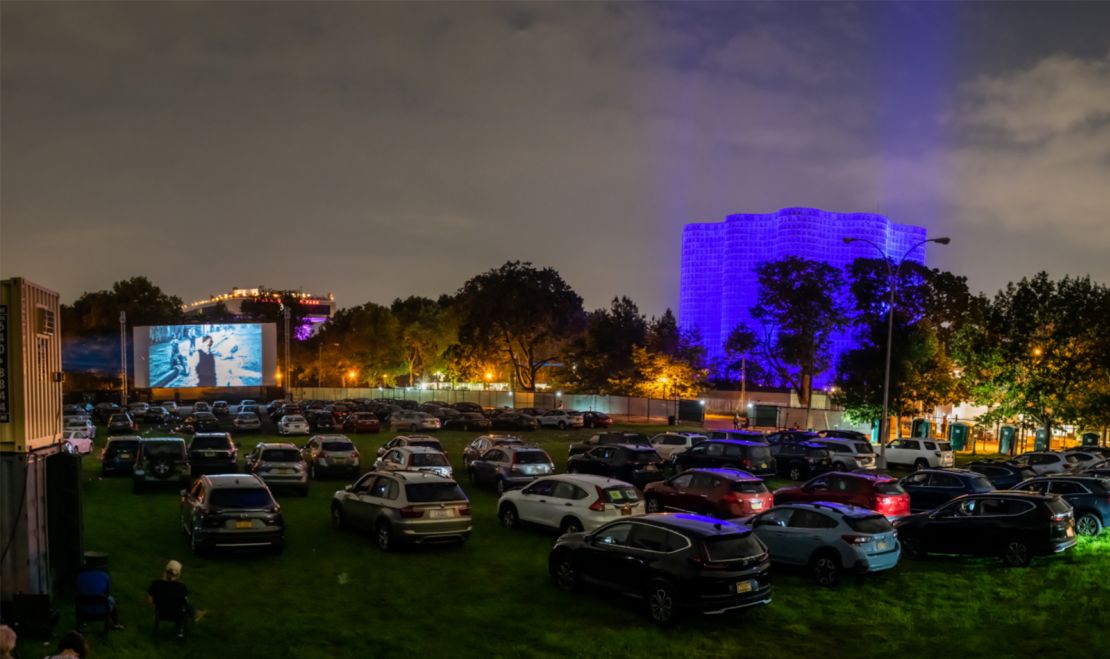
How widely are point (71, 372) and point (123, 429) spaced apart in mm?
68129

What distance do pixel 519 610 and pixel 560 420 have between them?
4519cm

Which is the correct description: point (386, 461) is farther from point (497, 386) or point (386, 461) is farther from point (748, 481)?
point (497, 386)

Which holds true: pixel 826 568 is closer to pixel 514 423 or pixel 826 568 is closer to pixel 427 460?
pixel 427 460

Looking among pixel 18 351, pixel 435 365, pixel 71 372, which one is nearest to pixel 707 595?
pixel 18 351

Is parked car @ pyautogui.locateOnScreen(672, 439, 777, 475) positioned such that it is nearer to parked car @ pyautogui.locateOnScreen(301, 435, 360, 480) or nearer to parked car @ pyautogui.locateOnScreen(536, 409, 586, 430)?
parked car @ pyautogui.locateOnScreen(301, 435, 360, 480)

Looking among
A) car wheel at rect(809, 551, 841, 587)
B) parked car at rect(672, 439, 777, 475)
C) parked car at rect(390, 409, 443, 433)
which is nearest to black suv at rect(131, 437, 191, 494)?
parked car at rect(672, 439, 777, 475)

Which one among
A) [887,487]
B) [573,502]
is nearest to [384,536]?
[573,502]

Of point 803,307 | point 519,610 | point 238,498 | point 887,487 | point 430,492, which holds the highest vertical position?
point 803,307

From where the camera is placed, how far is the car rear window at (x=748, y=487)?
19031 millimetres

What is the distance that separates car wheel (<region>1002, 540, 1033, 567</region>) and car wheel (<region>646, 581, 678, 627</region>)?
27.6ft

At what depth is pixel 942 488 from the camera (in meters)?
21.6

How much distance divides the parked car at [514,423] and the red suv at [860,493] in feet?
118

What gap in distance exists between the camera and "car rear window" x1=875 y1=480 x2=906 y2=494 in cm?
1944

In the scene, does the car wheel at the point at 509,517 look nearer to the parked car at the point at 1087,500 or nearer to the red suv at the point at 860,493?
the red suv at the point at 860,493
